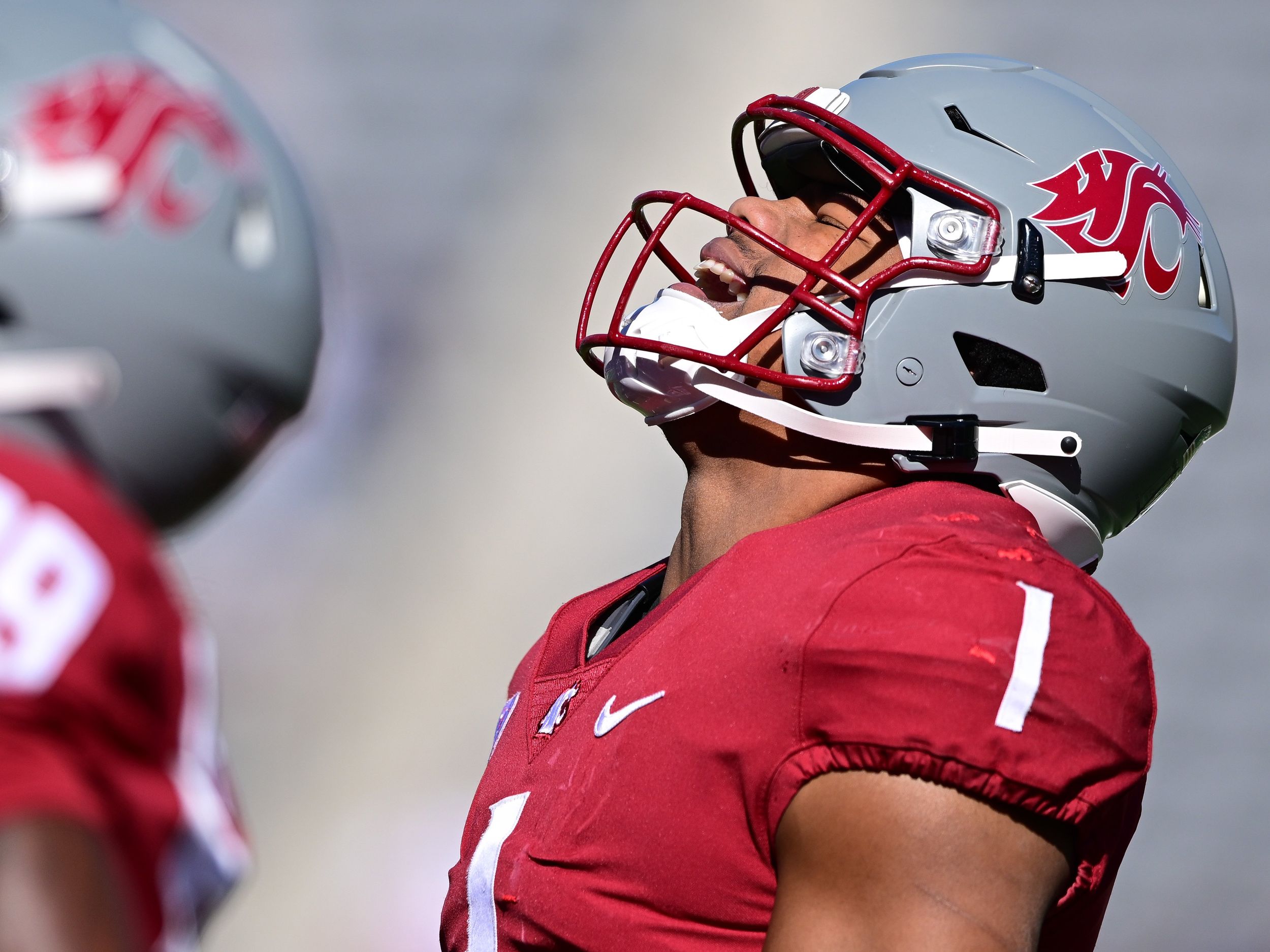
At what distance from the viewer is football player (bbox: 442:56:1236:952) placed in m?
1.21

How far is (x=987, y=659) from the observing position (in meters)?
1.23

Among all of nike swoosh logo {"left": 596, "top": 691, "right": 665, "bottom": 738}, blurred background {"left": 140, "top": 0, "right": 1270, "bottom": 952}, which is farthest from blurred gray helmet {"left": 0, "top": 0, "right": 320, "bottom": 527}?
blurred background {"left": 140, "top": 0, "right": 1270, "bottom": 952}

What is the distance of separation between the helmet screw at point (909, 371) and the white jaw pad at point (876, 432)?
0.16 ft

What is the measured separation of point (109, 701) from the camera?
746mm

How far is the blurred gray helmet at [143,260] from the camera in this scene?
3.09 feet

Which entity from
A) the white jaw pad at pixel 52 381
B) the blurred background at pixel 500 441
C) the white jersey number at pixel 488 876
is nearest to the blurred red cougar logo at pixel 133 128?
the white jaw pad at pixel 52 381

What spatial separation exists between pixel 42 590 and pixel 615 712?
0.74 m

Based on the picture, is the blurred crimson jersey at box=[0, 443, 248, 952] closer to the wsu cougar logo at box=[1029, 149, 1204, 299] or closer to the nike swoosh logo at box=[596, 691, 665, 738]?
the nike swoosh logo at box=[596, 691, 665, 738]

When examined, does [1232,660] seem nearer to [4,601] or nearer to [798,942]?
[798,942]

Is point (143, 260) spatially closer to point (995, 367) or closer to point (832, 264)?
point (832, 264)

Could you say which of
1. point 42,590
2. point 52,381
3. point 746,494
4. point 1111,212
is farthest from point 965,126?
point 42,590

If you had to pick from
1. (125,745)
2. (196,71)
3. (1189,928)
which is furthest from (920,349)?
(1189,928)

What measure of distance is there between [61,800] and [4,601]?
12 cm

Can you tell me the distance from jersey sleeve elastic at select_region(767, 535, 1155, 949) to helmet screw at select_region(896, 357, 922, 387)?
0.27 metres
